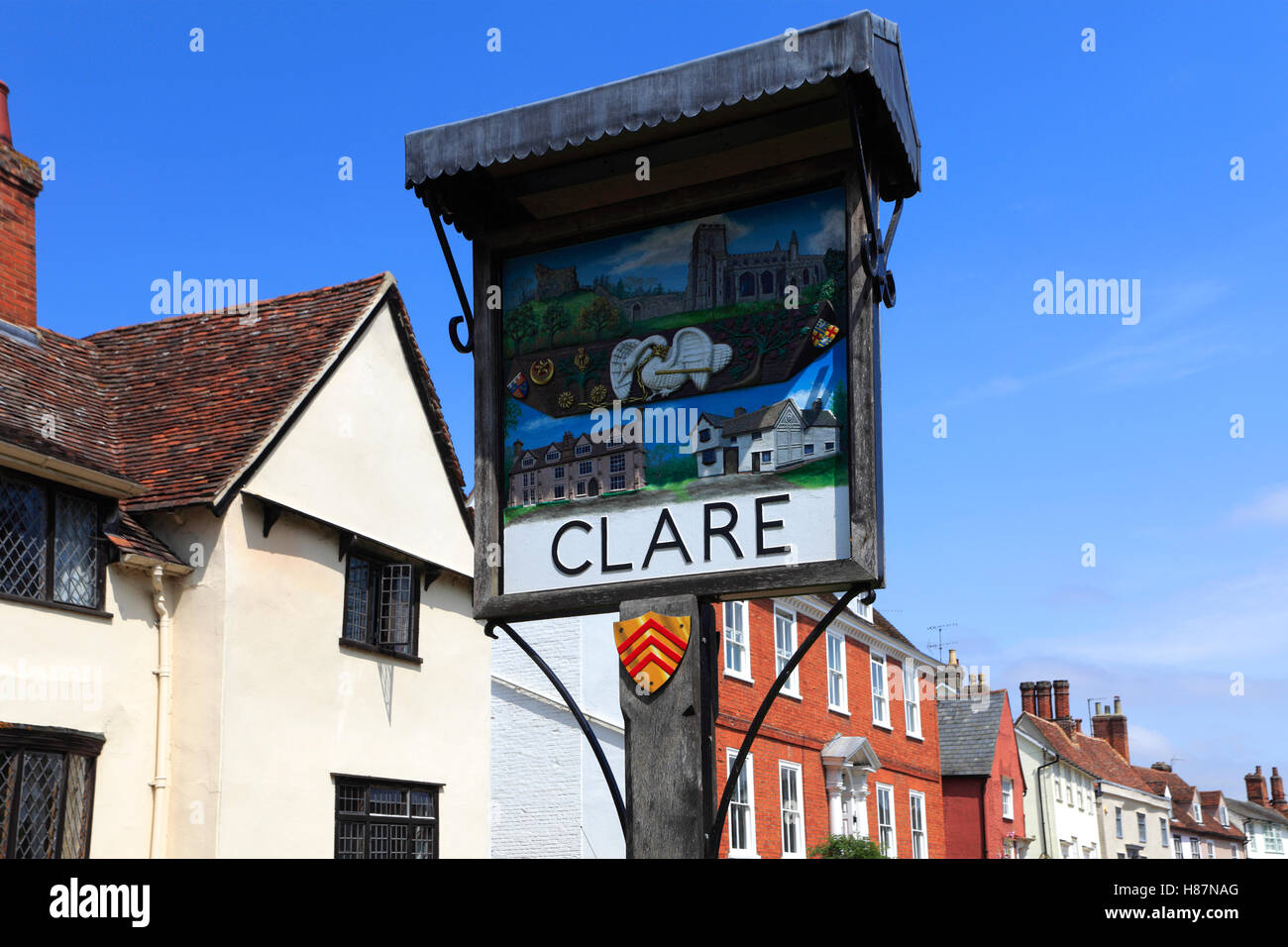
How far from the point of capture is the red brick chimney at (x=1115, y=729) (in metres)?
71.0

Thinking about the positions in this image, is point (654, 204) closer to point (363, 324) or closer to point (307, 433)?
point (307, 433)

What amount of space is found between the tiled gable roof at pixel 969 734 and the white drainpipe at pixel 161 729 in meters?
32.1

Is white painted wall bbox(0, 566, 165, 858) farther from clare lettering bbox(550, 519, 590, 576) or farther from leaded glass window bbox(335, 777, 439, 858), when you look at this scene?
clare lettering bbox(550, 519, 590, 576)

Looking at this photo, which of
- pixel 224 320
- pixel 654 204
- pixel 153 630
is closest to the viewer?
pixel 654 204

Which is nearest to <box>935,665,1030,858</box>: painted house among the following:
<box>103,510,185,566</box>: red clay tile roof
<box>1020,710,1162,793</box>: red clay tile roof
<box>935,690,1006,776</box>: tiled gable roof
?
<box>935,690,1006,776</box>: tiled gable roof

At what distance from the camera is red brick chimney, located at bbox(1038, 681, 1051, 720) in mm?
63938

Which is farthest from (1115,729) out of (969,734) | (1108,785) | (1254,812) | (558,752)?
(558,752)

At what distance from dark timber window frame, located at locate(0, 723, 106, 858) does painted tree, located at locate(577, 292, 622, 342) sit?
804cm

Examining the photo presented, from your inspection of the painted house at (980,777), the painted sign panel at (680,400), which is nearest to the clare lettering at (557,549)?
the painted sign panel at (680,400)

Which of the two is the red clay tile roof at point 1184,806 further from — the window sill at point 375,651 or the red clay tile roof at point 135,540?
the red clay tile roof at point 135,540
